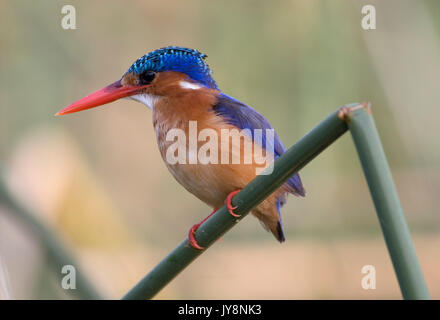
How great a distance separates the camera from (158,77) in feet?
6.57

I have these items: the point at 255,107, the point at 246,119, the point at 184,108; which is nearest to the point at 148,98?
the point at 184,108

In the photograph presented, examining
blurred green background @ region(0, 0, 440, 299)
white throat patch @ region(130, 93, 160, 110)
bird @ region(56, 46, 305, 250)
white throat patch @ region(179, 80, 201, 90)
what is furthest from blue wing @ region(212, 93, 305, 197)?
blurred green background @ region(0, 0, 440, 299)

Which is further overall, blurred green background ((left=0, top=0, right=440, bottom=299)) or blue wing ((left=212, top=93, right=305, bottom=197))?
blurred green background ((left=0, top=0, right=440, bottom=299))

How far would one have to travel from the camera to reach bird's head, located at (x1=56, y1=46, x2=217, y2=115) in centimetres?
199

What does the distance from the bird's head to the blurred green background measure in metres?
0.53

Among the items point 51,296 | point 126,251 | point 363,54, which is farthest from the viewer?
point 126,251

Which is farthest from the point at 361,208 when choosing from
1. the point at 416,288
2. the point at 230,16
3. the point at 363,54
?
the point at 416,288

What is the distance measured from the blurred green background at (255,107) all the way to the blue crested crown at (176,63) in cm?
49

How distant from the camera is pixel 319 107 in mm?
2342

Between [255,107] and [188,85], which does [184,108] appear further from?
[255,107]

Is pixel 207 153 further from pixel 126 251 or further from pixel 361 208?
pixel 361 208

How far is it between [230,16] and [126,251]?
115cm

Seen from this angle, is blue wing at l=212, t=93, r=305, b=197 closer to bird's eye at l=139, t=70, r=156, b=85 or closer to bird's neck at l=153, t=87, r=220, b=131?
bird's neck at l=153, t=87, r=220, b=131

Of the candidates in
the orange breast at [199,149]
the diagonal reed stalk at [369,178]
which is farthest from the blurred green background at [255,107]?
the diagonal reed stalk at [369,178]
